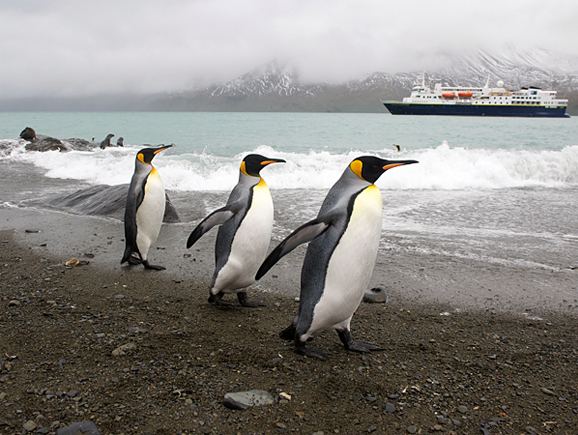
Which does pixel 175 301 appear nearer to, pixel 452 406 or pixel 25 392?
pixel 25 392

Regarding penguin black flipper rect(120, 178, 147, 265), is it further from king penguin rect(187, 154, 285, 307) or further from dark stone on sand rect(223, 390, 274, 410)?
dark stone on sand rect(223, 390, 274, 410)

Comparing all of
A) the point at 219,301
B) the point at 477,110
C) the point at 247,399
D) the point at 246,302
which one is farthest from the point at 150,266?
the point at 477,110

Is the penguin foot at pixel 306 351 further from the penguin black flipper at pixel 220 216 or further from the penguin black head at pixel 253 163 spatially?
the penguin black head at pixel 253 163

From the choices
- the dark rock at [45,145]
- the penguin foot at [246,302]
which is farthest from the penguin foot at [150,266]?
the dark rock at [45,145]

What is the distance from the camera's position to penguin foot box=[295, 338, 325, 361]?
248 cm

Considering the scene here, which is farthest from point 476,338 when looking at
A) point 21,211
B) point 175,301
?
point 21,211

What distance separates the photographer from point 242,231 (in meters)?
3.12

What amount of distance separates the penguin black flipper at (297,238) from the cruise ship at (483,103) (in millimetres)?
69078

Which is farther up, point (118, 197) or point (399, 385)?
point (118, 197)

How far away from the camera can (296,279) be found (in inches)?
154

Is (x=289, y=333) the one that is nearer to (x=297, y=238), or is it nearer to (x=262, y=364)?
(x=262, y=364)

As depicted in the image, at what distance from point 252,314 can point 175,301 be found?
2.16ft

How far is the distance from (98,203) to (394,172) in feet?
22.0

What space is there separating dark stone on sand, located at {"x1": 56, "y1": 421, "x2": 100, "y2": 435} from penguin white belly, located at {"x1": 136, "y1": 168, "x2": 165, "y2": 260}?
8.55 ft
